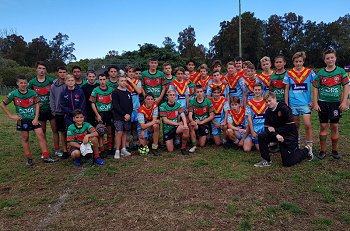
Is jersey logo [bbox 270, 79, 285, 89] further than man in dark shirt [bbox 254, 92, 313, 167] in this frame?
Yes

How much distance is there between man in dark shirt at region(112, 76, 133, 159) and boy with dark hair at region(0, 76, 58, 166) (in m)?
1.57

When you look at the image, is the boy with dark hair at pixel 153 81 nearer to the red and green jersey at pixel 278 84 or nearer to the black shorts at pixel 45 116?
the black shorts at pixel 45 116

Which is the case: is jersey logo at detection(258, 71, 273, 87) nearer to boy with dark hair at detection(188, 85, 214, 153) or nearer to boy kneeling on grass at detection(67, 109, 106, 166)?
boy with dark hair at detection(188, 85, 214, 153)

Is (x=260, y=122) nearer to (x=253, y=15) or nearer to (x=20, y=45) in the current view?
(x=253, y=15)

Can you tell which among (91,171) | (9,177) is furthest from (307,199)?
(9,177)

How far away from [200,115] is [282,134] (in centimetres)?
231

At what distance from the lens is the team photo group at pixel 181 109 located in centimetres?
602

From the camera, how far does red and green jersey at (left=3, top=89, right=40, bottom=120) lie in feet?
21.4

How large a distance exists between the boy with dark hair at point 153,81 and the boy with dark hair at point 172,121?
57 centimetres

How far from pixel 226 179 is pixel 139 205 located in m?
1.66

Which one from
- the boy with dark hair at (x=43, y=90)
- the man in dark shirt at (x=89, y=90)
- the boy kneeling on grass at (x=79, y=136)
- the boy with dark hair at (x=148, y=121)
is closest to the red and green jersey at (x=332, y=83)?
the boy with dark hair at (x=148, y=121)

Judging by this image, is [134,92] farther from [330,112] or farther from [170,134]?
[330,112]

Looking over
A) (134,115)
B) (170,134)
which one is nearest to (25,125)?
(134,115)

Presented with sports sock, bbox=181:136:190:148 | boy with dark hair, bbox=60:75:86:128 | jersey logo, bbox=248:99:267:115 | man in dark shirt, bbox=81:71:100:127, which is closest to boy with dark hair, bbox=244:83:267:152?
jersey logo, bbox=248:99:267:115
